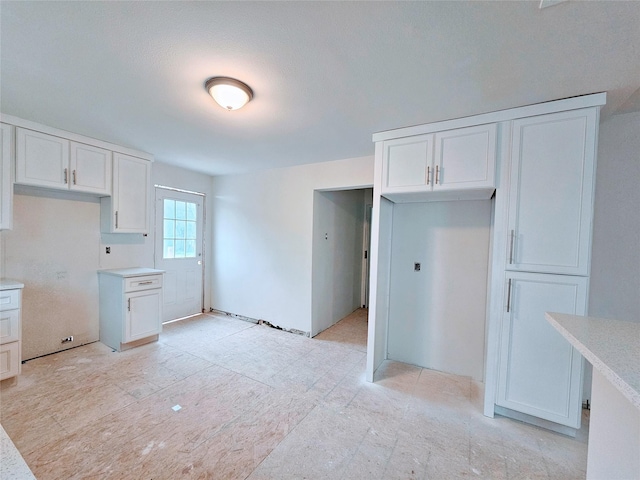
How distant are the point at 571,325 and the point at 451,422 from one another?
4.38 feet

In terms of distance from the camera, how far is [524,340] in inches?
77.9

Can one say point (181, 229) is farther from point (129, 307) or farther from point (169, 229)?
point (129, 307)

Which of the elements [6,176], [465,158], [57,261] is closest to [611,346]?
[465,158]

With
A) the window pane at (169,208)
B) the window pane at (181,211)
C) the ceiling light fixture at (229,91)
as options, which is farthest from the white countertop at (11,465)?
the window pane at (181,211)

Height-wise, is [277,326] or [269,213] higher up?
[269,213]

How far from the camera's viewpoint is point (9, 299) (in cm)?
Result: 231

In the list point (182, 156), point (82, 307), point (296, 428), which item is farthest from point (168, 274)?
point (296, 428)

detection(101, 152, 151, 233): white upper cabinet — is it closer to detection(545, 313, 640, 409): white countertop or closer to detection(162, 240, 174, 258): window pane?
detection(162, 240, 174, 258): window pane

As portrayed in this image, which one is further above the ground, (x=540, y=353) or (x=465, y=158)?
(x=465, y=158)

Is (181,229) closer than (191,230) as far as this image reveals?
Yes

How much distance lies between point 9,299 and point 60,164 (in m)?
1.35

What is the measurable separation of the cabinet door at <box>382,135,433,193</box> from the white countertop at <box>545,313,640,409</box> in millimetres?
1377

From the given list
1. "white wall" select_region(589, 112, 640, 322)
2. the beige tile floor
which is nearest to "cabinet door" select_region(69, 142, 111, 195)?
the beige tile floor

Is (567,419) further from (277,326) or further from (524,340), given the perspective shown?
(277,326)
